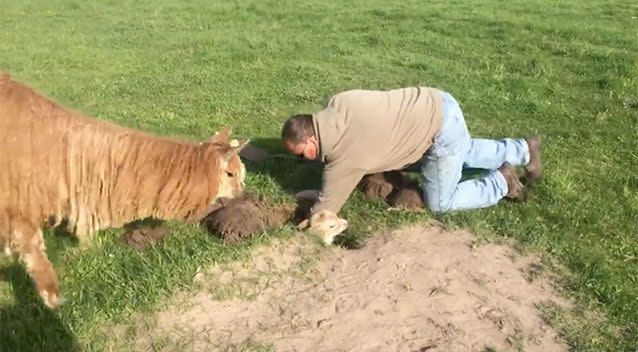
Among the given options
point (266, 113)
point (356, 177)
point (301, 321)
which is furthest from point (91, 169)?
point (266, 113)

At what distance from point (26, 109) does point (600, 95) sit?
838 centimetres

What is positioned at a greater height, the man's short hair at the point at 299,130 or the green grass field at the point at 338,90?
the man's short hair at the point at 299,130

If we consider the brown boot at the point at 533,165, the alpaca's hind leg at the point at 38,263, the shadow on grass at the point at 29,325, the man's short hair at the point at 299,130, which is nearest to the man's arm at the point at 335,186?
the man's short hair at the point at 299,130

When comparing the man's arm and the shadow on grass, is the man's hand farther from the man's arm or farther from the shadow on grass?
the shadow on grass

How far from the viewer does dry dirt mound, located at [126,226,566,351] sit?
5035 millimetres

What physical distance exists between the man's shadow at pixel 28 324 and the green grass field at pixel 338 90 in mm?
14

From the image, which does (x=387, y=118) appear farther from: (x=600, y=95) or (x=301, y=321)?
(x=600, y=95)

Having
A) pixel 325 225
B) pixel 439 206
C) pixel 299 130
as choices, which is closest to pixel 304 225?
pixel 325 225

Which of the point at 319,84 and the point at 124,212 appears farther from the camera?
the point at 319,84

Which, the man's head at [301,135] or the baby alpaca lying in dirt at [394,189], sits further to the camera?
the baby alpaca lying in dirt at [394,189]

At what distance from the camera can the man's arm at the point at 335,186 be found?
6527mm

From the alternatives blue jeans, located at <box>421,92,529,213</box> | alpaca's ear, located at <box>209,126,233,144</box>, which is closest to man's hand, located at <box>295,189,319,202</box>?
blue jeans, located at <box>421,92,529,213</box>

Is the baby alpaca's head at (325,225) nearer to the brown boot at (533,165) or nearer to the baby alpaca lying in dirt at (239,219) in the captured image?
the baby alpaca lying in dirt at (239,219)

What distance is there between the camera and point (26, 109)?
5246mm
